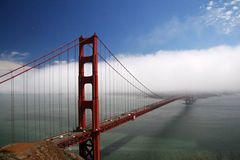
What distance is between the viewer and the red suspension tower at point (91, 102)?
20.6 m

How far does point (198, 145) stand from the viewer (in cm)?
3197

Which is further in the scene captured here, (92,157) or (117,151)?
(117,151)

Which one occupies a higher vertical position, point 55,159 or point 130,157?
point 55,159

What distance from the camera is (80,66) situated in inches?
880

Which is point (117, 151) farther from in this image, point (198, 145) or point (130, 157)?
point (198, 145)

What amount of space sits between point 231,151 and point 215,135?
11.7 metres

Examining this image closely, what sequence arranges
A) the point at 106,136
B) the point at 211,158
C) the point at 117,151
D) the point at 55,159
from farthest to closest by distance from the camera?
the point at 106,136, the point at 117,151, the point at 211,158, the point at 55,159

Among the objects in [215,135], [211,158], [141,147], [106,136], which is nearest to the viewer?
[211,158]

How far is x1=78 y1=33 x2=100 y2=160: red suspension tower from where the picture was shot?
2062cm

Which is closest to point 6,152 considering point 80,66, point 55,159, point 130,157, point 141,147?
point 55,159

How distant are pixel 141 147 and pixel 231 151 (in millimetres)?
12461

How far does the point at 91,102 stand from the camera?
836 inches

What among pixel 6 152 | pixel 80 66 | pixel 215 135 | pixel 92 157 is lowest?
pixel 215 135

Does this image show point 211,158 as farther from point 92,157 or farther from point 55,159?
point 55,159
